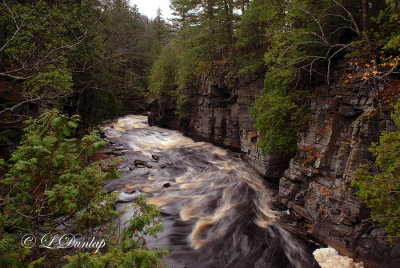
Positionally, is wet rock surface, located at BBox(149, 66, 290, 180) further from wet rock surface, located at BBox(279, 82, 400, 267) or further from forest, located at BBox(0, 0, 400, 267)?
wet rock surface, located at BBox(279, 82, 400, 267)

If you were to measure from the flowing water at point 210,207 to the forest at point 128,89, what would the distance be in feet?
5.34

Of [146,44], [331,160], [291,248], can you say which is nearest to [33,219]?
[291,248]

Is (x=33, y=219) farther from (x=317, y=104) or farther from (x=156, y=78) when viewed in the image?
(x=156, y=78)

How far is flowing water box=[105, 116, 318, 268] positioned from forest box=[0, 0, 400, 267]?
163cm

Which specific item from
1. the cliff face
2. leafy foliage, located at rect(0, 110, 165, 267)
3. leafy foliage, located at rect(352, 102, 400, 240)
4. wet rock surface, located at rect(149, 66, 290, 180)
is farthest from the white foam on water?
leafy foliage, located at rect(0, 110, 165, 267)

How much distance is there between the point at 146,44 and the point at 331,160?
36.2 meters

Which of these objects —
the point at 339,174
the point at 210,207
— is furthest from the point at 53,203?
the point at 339,174

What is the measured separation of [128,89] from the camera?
15.5 metres

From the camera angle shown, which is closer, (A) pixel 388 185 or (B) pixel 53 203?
(B) pixel 53 203

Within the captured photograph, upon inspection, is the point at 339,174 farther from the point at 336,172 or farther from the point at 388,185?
the point at 388,185

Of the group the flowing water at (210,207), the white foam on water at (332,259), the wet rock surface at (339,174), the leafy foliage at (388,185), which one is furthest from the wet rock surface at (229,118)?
the leafy foliage at (388,185)

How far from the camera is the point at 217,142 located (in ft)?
61.9

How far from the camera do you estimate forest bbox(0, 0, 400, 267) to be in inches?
150

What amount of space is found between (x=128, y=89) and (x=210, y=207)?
34.2ft
